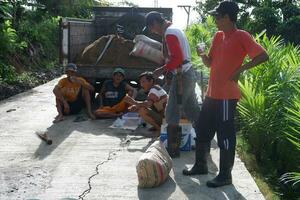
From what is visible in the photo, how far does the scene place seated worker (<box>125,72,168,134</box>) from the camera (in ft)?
20.2

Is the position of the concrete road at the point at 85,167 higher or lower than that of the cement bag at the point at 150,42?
lower

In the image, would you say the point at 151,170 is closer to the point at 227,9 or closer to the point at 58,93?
the point at 227,9

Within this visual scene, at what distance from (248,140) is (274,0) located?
50.1ft

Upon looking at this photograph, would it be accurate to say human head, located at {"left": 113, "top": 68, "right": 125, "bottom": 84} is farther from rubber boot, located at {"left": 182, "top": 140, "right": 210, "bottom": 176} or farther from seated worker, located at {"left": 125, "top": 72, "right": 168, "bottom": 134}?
rubber boot, located at {"left": 182, "top": 140, "right": 210, "bottom": 176}

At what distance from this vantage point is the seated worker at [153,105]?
6.15 m

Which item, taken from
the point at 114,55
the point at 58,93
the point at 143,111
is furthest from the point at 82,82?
the point at 143,111

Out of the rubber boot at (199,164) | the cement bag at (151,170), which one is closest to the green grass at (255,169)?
the rubber boot at (199,164)

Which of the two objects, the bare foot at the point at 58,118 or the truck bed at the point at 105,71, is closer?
the bare foot at the point at 58,118

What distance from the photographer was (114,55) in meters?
8.20

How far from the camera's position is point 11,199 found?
4.14 metres

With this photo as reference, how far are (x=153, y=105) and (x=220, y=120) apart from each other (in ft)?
7.17

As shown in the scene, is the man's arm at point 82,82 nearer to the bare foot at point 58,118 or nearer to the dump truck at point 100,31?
the dump truck at point 100,31

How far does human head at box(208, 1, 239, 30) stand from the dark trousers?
716 millimetres

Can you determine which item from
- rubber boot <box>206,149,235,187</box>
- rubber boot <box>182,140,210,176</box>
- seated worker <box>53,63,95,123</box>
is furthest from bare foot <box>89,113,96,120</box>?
rubber boot <box>206,149,235,187</box>
